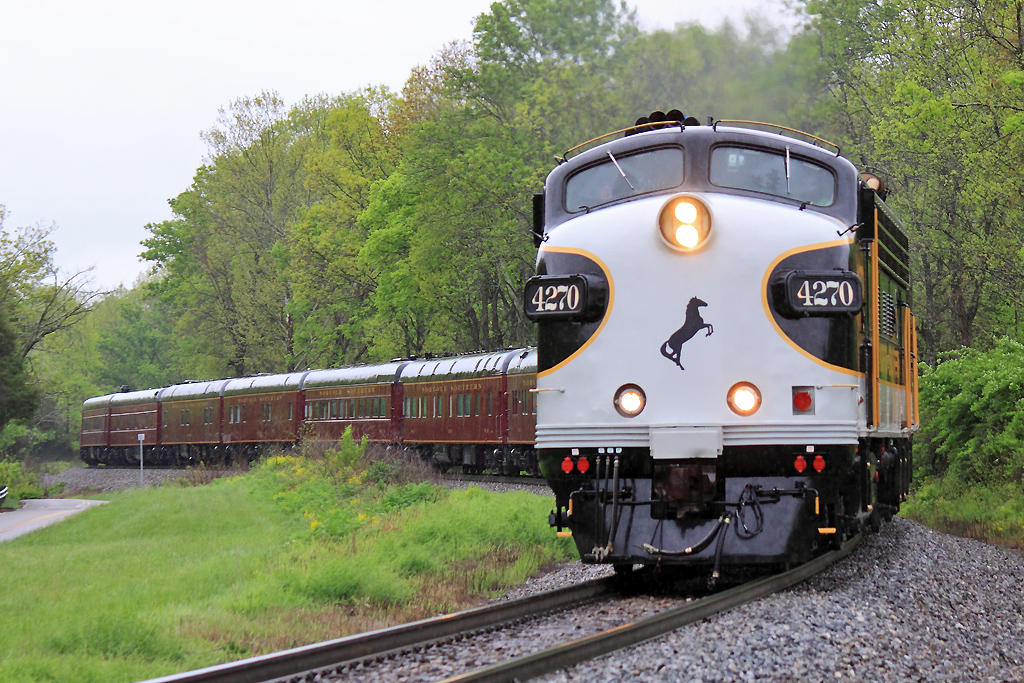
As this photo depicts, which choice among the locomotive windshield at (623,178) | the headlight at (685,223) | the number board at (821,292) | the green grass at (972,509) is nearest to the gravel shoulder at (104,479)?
the green grass at (972,509)

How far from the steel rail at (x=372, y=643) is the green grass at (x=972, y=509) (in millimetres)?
9023

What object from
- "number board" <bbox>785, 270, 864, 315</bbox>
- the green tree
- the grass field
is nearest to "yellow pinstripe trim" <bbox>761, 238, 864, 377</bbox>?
"number board" <bbox>785, 270, 864, 315</bbox>

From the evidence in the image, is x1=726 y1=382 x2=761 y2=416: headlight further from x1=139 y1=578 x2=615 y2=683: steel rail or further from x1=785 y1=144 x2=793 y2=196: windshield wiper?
x1=139 y1=578 x2=615 y2=683: steel rail

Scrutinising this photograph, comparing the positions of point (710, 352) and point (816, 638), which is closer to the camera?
point (816, 638)

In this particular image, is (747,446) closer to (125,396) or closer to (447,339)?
(447,339)

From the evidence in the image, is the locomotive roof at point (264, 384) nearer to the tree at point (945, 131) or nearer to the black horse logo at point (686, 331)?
the tree at point (945, 131)

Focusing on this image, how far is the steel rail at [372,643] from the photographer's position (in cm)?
646

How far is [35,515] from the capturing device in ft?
83.3

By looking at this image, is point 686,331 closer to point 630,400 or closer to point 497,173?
point 630,400

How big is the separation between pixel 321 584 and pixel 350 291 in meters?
40.2

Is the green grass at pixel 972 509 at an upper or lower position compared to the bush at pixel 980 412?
lower

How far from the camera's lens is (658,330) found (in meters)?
9.31

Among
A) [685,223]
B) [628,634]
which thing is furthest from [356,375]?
[628,634]

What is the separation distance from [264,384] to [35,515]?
14.6 meters
